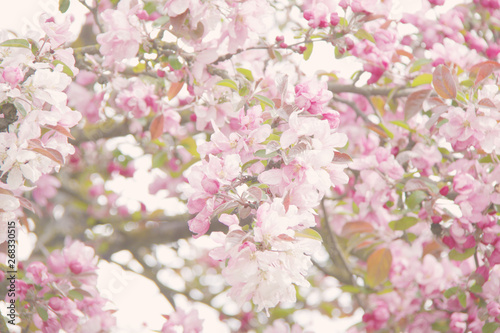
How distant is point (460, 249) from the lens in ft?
5.90

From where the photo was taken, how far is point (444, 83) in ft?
5.33

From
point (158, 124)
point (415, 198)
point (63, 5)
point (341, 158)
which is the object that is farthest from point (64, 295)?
point (415, 198)

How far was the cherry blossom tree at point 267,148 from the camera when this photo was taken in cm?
116

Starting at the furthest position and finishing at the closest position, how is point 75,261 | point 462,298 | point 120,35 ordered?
point 462,298 < point 75,261 < point 120,35

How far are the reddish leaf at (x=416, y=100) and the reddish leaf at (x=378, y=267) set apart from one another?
0.71m

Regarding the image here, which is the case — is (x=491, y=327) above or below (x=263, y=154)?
below

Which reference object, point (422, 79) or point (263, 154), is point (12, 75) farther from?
point (422, 79)

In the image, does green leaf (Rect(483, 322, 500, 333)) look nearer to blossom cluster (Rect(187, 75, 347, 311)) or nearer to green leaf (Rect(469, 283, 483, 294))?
green leaf (Rect(469, 283, 483, 294))

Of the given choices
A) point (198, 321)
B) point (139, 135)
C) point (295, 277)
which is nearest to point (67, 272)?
point (198, 321)

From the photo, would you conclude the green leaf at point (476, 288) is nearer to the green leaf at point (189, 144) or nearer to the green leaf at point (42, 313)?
the green leaf at point (189, 144)

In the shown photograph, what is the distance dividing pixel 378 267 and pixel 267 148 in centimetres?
131

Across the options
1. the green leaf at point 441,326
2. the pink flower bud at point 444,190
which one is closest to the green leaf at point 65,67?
the pink flower bud at point 444,190

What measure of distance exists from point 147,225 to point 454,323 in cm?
180

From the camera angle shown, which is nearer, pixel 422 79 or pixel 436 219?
pixel 436 219
